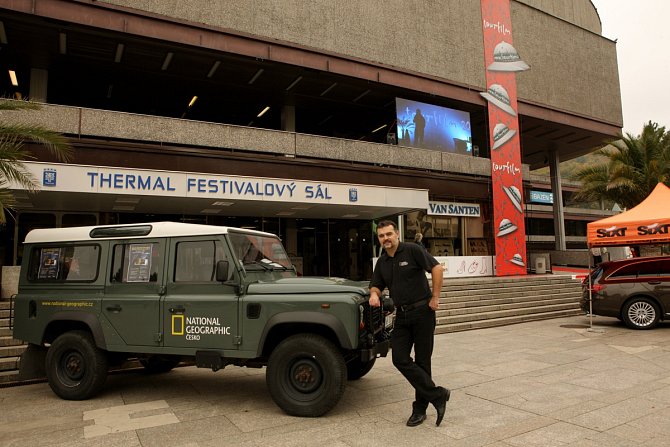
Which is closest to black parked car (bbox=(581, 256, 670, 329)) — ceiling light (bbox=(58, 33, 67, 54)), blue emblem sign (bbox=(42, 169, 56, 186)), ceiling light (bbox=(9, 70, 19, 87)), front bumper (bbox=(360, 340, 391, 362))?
front bumper (bbox=(360, 340, 391, 362))

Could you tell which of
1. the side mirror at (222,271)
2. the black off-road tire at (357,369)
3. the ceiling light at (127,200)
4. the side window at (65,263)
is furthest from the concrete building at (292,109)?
the black off-road tire at (357,369)

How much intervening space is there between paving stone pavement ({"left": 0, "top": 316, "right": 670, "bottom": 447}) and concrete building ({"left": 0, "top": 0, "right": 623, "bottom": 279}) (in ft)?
23.2

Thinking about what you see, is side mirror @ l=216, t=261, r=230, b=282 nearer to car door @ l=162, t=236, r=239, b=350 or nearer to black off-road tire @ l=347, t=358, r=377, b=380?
car door @ l=162, t=236, r=239, b=350

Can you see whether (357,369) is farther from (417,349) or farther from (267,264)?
(267,264)

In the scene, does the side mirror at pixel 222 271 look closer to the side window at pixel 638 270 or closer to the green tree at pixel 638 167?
the side window at pixel 638 270

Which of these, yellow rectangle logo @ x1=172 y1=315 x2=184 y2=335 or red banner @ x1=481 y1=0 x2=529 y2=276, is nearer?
yellow rectangle logo @ x1=172 y1=315 x2=184 y2=335

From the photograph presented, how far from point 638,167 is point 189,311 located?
22.4 meters

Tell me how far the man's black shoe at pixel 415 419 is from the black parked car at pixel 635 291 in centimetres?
897

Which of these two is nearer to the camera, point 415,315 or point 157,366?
point 415,315

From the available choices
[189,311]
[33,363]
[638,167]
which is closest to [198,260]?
[189,311]

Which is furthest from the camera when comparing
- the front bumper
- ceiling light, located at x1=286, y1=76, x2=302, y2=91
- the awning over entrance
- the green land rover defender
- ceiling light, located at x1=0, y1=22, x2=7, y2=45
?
ceiling light, located at x1=286, y1=76, x2=302, y2=91

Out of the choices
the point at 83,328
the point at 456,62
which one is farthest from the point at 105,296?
the point at 456,62

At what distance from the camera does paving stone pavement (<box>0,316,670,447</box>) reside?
448 cm

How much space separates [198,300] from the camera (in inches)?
218
